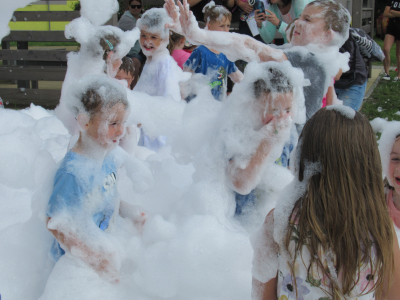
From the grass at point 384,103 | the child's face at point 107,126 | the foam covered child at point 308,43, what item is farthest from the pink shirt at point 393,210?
the grass at point 384,103

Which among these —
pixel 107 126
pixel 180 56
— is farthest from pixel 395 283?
pixel 180 56

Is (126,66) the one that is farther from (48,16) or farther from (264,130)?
(48,16)

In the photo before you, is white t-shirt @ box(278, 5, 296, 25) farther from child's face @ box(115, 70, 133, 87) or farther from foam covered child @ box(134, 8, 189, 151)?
child's face @ box(115, 70, 133, 87)

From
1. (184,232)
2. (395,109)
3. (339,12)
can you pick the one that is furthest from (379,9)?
(184,232)

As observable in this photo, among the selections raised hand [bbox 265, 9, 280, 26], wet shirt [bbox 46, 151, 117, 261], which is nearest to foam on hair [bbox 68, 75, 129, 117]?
wet shirt [bbox 46, 151, 117, 261]

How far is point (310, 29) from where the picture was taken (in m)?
2.48

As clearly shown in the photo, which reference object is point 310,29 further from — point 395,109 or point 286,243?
point 395,109

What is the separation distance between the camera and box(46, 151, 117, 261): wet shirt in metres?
1.60

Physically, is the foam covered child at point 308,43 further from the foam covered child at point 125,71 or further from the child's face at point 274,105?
the foam covered child at point 125,71

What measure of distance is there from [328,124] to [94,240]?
3.41 ft

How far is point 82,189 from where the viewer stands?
1.64 metres

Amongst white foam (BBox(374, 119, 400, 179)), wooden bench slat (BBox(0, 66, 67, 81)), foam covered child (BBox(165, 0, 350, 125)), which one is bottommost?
wooden bench slat (BBox(0, 66, 67, 81))

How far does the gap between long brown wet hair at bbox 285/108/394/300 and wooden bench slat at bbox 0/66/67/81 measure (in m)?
5.22

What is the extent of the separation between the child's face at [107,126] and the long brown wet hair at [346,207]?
0.87 metres
